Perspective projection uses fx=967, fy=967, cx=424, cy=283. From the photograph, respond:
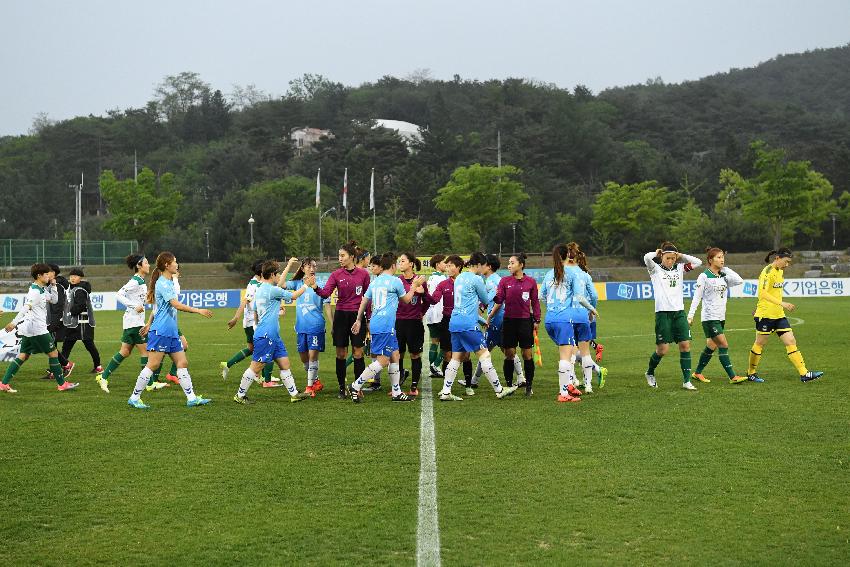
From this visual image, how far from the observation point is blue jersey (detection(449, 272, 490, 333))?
41.3 feet

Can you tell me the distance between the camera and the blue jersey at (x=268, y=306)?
12570 mm

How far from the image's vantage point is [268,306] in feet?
41.7

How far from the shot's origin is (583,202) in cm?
9831

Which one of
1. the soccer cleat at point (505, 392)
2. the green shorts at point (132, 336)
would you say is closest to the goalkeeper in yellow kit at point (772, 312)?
the soccer cleat at point (505, 392)

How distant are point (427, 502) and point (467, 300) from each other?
5.40m

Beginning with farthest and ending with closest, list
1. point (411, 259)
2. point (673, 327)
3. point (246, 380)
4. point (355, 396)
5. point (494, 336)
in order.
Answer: point (494, 336), point (411, 259), point (673, 327), point (355, 396), point (246, 380)

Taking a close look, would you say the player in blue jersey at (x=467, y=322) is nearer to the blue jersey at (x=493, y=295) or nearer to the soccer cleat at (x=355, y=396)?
the blue jersey at (x=493, y=295)

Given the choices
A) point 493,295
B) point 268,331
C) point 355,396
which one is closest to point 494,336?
point 493,295

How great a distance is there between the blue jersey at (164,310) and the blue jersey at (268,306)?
1.08 metres

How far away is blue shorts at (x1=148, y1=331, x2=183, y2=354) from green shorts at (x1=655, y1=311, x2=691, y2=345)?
21.7ft

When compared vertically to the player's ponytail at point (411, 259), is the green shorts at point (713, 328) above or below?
below

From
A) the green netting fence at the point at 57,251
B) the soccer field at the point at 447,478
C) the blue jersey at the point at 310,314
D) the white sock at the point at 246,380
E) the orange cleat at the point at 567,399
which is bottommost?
the soccer field at the point at 447,478

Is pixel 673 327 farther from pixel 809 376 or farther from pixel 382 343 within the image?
pixel 382 343

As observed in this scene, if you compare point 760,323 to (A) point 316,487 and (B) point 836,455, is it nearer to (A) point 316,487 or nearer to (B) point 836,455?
(B) point 836,455
